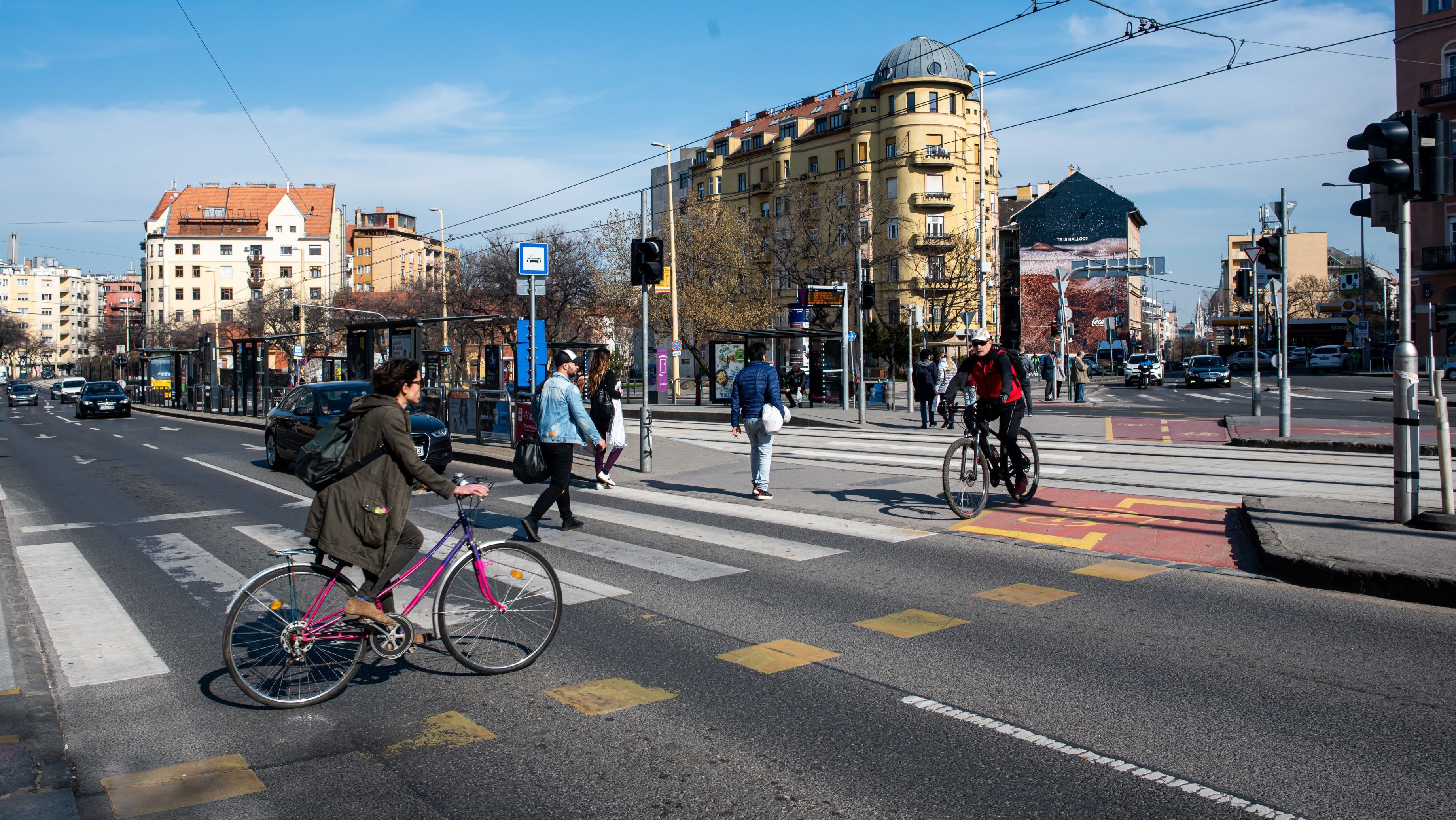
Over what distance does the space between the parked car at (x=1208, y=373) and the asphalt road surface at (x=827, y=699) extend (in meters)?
43.5

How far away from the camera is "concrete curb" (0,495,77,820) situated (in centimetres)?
376

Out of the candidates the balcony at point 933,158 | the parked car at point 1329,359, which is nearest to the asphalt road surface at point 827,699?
the balcony at point 933,158

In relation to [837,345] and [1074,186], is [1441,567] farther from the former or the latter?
[1074,186]

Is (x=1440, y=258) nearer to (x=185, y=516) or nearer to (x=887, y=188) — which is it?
(x=887, y=188)

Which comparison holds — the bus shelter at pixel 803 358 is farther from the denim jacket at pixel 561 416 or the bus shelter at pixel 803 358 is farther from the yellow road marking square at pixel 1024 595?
the yellow road marking square at pixel 1024 595

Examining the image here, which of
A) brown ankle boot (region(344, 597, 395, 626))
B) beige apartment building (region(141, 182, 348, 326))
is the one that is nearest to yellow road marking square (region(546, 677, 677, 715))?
brown ankle boot (region(344, 597, 395, 626))

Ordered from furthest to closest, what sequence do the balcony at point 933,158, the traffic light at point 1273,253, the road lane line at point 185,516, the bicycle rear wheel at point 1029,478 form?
1. the balcony at point 933,158
2. the traffic light at point 1273,253
3. the road lane line at point 185,516
4. the bicycle rear wheel at point 1029,478

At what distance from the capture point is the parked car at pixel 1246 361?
6172 centimetres

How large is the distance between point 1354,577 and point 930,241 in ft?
200

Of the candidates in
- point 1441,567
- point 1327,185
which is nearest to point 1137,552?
point 1441,567

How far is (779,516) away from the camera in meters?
10.5

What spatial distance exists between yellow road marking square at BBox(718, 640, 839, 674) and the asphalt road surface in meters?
0.04

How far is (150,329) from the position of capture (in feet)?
329

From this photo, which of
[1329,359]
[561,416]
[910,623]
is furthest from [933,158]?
[910,623]
